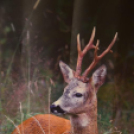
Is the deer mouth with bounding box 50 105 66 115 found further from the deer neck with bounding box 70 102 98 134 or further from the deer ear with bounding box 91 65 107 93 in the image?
the deer ear with bounding box 91 65 107 93

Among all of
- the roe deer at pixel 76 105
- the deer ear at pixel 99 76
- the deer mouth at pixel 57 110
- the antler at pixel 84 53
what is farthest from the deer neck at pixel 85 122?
the antler at pixel 84 53

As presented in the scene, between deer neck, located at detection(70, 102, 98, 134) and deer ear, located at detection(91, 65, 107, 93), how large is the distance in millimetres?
290

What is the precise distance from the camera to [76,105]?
15.1ft

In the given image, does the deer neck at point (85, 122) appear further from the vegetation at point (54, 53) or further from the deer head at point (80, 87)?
the vegetation at point (54, 53)

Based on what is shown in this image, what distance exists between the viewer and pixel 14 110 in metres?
4.96

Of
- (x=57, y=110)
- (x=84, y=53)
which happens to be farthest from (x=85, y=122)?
(x=84, y=53)

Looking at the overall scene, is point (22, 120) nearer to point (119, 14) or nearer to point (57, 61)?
point (57, 61)

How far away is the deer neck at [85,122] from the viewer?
4.66 m

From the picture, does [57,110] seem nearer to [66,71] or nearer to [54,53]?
[66,71]

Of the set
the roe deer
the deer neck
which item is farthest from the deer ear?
the deer neck

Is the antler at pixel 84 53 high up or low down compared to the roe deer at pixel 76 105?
up

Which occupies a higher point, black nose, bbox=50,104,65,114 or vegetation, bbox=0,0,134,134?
vegetation, bbox=0,0,134,134

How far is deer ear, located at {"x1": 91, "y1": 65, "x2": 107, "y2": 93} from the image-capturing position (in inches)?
187

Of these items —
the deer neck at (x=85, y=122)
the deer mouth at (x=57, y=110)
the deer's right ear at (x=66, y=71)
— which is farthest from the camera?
the deer's right ear at (x=66, y=71)
